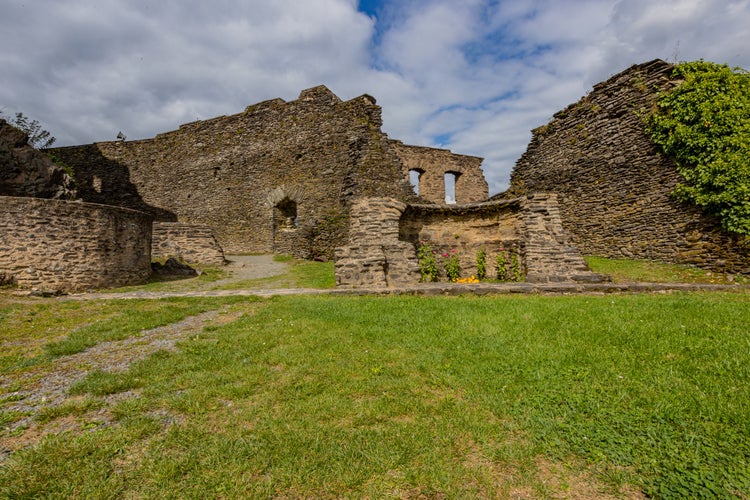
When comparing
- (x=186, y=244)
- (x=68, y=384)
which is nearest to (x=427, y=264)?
(x=68, y=384)

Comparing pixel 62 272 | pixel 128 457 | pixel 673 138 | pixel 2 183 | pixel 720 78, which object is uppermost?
pixel 720 78

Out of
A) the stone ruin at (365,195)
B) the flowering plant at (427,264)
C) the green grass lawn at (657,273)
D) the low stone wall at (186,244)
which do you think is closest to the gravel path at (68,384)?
the stone ruin at (365,195)

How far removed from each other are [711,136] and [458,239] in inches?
280

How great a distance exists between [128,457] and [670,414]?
136 inches

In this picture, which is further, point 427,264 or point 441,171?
point 441,171

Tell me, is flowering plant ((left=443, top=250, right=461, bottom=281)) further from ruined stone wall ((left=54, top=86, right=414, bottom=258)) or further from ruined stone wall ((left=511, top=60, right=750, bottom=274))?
ruined stone wall ((left=511, top=60, right=750, bottom=274))

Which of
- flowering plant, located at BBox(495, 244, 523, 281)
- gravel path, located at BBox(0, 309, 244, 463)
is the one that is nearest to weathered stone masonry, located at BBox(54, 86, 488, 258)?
flowering plant, located at BBox(495, 244, 523, 281)

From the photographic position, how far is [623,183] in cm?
1166

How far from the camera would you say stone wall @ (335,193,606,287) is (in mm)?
8320

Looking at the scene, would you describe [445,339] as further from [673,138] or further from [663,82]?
[663,82]

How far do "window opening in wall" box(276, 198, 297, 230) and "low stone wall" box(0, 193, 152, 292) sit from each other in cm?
901

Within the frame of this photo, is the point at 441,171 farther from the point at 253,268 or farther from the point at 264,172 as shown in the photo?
the point at 253,268

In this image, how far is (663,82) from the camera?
10758 millimetres

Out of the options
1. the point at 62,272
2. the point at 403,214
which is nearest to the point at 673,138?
the point at 403,214
